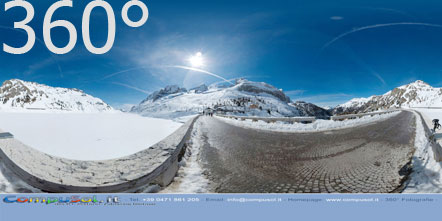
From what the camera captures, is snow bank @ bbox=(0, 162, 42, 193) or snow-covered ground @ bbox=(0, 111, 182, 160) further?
snow-covered ground @ bbox=(0, 111, 182, 160)

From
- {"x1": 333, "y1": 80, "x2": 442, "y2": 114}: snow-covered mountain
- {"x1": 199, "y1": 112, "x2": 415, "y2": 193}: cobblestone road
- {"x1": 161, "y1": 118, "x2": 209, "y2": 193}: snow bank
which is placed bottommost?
{"x1": 161, "y1": 118, "x2": 209, "y2": 193}: snow bank

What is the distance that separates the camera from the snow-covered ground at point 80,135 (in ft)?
7.83

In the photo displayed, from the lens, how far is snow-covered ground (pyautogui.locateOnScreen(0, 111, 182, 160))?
2387mm

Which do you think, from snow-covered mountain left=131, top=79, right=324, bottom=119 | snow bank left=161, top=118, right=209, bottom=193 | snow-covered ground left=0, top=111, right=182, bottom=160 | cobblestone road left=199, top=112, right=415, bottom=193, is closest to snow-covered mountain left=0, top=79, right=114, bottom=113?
snow-covered ground left=0, top=111, right=182, bottom=160

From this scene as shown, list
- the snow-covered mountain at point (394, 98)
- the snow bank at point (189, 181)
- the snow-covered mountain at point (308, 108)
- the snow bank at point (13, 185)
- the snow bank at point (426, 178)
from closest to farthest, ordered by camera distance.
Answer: the snow bank at point (13, 185)
the snow bank at point (426, 178)
the snow bank at point (189, 181)
the snow-covered mountain at point (394, 98)
the snow-covered mountain at point (308, 108)

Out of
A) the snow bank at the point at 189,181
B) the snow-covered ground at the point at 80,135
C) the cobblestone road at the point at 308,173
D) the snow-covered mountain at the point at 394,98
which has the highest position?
the snow-covered mountain at the point at 394,98

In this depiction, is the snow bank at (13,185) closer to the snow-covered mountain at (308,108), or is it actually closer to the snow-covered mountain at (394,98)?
the snow-covered mountain at (308,108)

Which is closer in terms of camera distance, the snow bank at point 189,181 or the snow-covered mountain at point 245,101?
the snow bank at point 189,181

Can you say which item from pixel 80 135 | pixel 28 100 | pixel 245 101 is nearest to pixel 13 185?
pixel 80 135

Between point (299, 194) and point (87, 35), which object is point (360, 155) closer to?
point (299, 194)

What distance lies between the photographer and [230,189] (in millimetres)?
2207

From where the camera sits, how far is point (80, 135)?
2742mm

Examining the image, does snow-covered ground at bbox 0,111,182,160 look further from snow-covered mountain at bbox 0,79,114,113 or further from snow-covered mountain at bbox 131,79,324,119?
snow-covered mountain at bbox 131,79,324,119

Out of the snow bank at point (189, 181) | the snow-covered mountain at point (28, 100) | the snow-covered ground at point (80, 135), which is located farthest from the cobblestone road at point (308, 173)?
the snow-covered mountain at point (28, 100)
